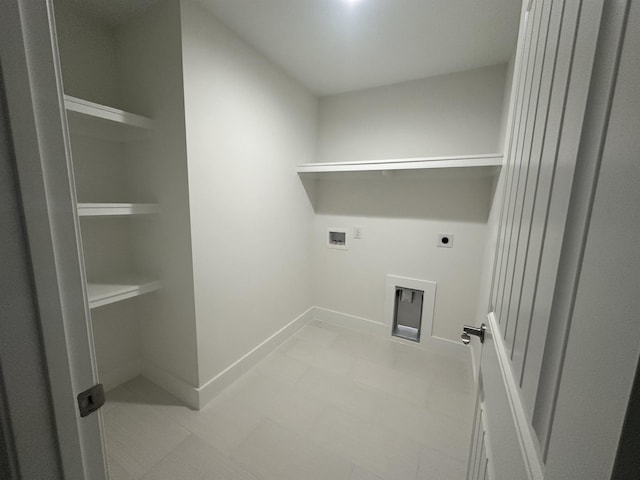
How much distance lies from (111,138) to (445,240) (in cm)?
248

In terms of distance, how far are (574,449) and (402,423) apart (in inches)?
59.8

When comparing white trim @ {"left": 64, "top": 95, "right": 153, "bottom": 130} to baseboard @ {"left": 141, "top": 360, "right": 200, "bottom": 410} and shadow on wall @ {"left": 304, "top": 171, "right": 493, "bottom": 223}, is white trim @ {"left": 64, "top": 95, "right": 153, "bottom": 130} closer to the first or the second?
shadow on wall @ {"left": 304, "top": 171, "right": 493, "bottom": 223}

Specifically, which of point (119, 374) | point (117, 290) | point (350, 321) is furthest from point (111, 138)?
point (350, 321)

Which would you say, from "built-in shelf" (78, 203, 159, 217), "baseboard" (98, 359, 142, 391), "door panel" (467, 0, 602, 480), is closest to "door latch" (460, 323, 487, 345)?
"door panel" (467, 0, 602, 480)

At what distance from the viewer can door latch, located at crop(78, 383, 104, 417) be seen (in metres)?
0.53

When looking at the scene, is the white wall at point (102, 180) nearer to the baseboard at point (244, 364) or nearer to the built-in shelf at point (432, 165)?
the baseboard at point (244, 364)

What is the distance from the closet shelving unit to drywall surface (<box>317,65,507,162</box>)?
5.17 feet

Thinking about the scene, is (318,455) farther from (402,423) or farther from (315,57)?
(315,57)

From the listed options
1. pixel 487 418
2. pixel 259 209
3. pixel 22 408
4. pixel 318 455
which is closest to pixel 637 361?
pixel 487 418

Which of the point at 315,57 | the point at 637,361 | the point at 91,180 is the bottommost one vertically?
the point at 637,361

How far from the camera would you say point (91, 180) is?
1496mm

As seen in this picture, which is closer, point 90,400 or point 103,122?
point 90,400

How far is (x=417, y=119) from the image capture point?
2080mm

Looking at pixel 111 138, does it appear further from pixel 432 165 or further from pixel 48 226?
pixel 432 165
